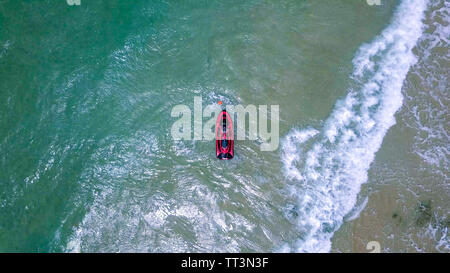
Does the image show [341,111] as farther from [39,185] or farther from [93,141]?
[39,185]

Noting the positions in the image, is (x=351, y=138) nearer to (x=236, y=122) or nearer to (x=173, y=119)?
(x=236, y=122)

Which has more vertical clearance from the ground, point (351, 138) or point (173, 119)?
point (173, 119)

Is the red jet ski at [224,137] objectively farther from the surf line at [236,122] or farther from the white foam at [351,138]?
the white foam at [351,138]
